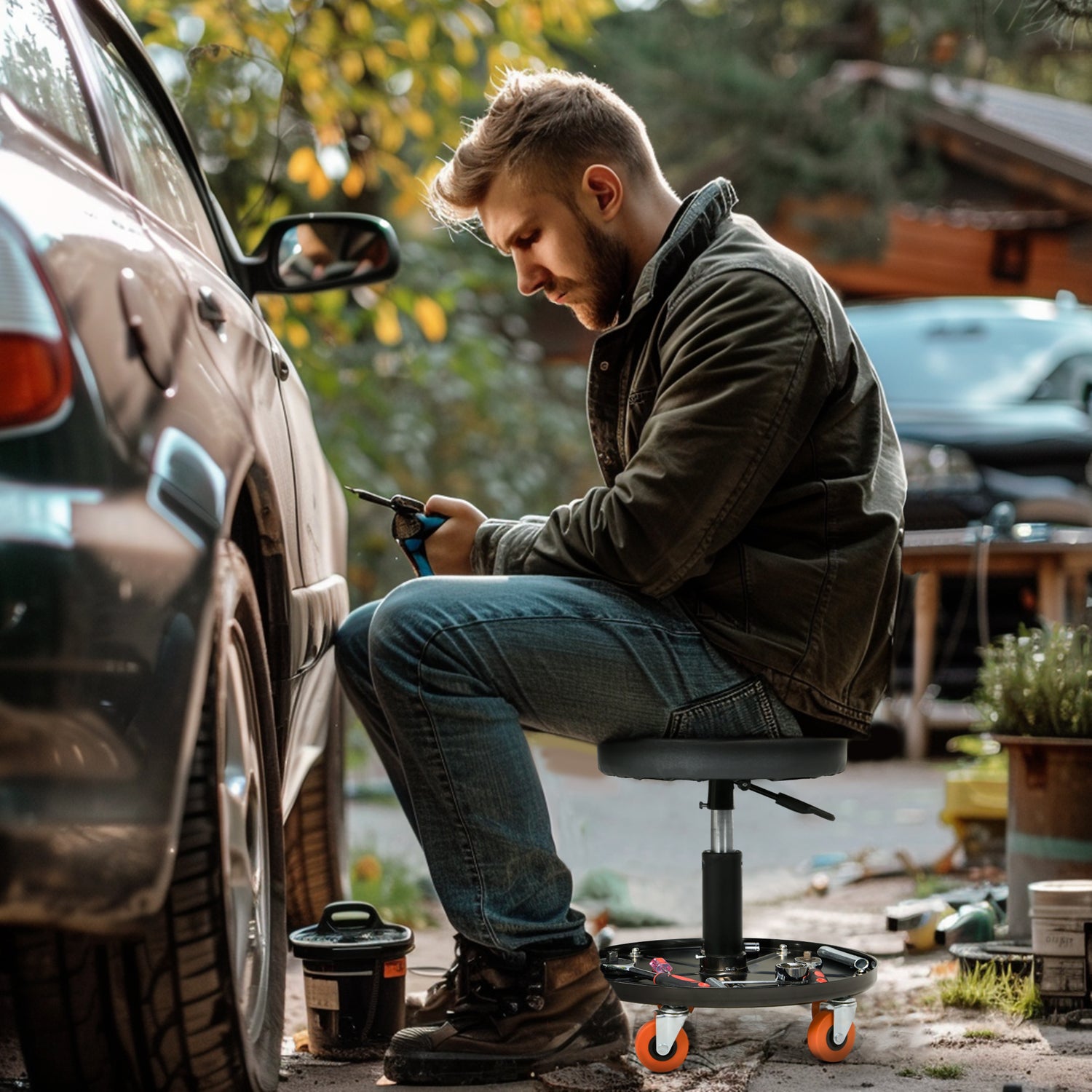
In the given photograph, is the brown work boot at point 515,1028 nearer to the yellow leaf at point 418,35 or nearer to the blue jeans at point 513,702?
the blue jeans at point 513,702

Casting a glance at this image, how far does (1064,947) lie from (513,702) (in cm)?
120

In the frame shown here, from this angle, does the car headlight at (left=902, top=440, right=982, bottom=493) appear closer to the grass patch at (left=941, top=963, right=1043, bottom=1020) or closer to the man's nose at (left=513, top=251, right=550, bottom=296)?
the grass patch at (left=941, top=963, right=1043, bottom=1020)

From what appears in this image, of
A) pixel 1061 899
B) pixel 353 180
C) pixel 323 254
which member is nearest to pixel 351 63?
pixel 353 180

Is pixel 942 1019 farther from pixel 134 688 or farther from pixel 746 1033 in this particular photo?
pixel 134 688

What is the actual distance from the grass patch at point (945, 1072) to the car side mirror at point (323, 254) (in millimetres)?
1858

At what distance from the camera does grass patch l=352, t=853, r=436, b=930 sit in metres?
4.47

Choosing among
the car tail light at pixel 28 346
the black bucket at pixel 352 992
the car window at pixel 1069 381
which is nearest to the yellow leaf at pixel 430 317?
the black bucket at pixel 352 992

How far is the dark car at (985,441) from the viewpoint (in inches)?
308

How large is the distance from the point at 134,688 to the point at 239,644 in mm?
452

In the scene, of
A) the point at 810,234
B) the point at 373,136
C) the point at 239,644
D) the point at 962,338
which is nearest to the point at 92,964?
the point at 239,644

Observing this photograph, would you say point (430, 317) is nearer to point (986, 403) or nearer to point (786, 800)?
point (786, 800)

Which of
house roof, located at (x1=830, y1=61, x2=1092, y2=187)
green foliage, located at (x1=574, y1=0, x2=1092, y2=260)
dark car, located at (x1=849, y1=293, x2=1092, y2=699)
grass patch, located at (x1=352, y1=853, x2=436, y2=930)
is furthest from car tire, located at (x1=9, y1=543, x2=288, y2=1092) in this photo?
house roof, located at (x1=830, y1=61, x2=1092, y2=187)

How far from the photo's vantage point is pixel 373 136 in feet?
22.1

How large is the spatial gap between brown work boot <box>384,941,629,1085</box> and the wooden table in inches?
174
